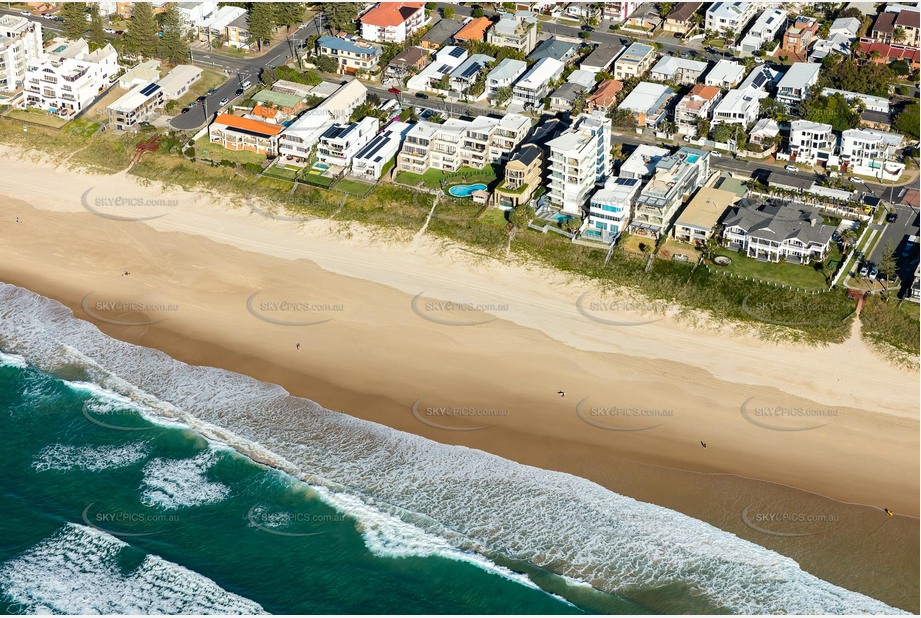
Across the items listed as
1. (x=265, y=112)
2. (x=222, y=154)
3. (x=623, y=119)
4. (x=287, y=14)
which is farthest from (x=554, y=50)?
(x=222, y=154)

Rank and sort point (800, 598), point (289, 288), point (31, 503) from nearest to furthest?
point (800, 598)
point (31, 503)
point (289, 288)

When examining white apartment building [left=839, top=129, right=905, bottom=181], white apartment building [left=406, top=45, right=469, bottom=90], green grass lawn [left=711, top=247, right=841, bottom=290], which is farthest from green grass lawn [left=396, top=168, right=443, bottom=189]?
white apartment building [left=839, top=129, right=905, bottom=181]

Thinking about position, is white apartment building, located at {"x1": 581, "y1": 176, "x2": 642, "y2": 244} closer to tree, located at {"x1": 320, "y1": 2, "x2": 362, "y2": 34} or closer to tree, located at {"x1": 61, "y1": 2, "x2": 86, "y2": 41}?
tree, located at {"x1": 320, "y1": 2, "x2": 362, "y2": 34}

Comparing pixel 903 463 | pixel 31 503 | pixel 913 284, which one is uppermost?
pixel 913 284

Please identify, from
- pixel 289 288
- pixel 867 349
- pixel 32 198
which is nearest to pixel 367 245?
pixel 289 288

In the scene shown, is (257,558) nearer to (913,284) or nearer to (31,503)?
(31,503)

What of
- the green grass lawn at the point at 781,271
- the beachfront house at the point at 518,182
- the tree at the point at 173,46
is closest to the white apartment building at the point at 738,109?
the beachfront house at the point at 518,182

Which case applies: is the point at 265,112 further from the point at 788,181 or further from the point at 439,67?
the point at 788,181
